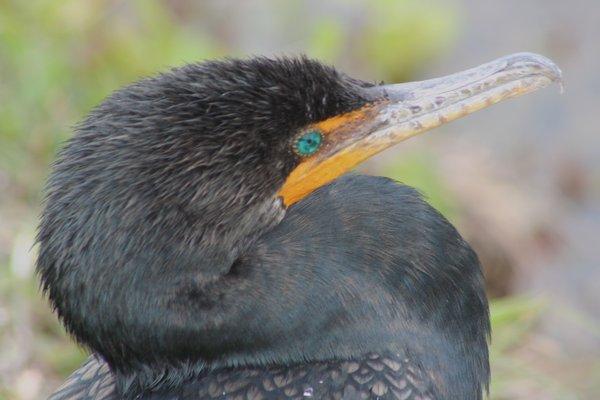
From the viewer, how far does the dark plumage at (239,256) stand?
326 centimetres

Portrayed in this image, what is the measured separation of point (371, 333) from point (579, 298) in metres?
4.34

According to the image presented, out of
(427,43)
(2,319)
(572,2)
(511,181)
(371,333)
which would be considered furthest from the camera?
(572,2)

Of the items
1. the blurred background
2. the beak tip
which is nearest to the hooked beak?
the beak tip

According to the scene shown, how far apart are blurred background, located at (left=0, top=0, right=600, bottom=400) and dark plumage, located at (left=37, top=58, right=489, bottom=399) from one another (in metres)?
1.40

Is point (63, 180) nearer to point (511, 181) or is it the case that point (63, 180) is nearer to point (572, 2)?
point (511, 181)

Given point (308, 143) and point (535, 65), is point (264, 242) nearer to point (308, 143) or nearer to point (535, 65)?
point (308, 143)

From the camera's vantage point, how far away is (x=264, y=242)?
137 inches

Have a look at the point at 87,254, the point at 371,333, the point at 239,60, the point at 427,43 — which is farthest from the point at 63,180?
the point at 427,43

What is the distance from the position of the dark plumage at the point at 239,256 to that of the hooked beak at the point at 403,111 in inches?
2.1

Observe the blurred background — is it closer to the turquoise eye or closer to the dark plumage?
the dark plumage

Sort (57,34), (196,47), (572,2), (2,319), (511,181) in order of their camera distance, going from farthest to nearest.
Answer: (572,2)
(511,181)
(196,47)
(57,34)
(2,319)

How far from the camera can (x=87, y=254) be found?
3.25 m

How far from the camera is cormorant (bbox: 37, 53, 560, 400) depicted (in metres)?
3.27

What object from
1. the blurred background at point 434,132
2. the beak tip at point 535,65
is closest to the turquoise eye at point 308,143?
the beak tip at point 535,65
